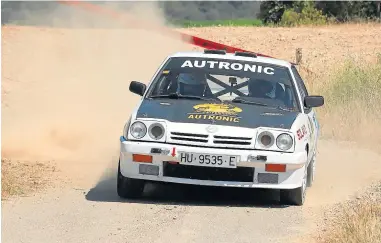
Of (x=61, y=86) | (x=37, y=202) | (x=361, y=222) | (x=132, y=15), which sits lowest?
(x=61, y=86)

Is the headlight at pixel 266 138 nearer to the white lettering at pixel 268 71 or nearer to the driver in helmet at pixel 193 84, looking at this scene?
the driver in helmet at pixel 193 84

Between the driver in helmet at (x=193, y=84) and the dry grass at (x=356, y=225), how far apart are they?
2.26 m

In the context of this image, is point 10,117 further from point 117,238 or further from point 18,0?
point 117,238

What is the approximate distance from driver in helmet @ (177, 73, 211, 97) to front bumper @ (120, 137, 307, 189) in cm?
137

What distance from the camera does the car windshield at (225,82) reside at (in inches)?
442

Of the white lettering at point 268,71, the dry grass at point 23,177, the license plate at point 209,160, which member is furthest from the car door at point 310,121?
the dry grass at point 23,177

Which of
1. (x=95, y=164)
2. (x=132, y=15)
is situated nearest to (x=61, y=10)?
(x=132, y=15)

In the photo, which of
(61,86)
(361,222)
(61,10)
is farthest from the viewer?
(61,10)

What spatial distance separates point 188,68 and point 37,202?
250cm

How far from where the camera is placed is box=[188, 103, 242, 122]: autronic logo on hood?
1034 centimetres

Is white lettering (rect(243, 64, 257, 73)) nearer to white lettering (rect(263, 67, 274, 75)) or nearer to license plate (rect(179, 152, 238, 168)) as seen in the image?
white lettering (rect(263, 67, 274, 75))

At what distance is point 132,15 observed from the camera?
2578cm

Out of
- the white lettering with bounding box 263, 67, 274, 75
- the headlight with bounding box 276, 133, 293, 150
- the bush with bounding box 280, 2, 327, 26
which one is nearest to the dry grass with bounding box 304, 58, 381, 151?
the white lettering with bounding box 263, 67, 274, 75

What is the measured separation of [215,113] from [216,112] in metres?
0.03
